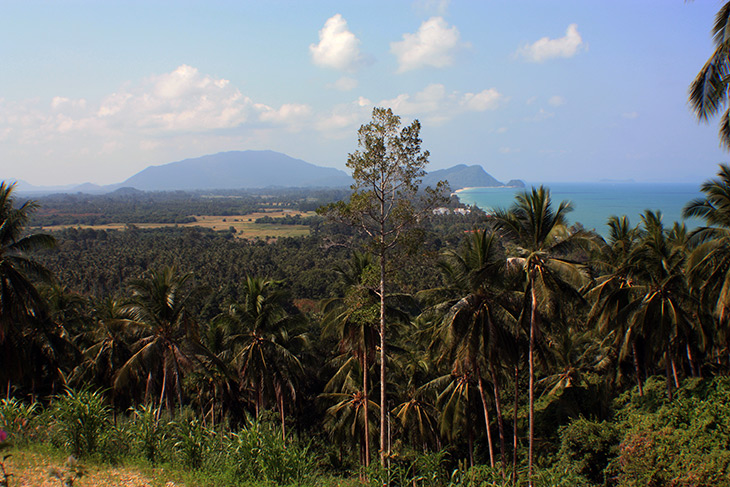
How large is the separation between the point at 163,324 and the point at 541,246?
10885 mm

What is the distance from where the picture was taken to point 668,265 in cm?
1318

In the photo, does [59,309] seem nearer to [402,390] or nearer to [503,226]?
[402,390]

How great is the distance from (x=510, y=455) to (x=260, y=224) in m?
137

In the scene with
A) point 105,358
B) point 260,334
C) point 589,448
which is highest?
point 260,334

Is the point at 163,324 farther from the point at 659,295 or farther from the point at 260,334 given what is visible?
the point at 659,295

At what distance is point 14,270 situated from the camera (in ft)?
34.8

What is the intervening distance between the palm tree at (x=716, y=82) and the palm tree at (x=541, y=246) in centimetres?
310

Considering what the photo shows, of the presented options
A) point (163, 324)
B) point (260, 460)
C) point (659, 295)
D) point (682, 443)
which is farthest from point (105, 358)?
point (659, 295)

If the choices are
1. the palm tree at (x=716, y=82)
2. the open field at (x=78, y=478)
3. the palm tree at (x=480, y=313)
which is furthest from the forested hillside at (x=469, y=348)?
the palm tree at (x=716, y=82)

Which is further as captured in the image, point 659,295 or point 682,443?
point 659,295

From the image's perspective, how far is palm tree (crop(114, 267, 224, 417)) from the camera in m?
12.8

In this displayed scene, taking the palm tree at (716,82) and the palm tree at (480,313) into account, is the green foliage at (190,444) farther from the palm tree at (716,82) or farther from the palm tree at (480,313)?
the palm tree at (716,82)

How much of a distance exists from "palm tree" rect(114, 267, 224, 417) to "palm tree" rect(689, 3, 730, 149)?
42.9 ft

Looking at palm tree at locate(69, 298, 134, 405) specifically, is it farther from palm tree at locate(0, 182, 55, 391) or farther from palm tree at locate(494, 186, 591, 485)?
palm tree at locate(494, 186, 591, 485)
